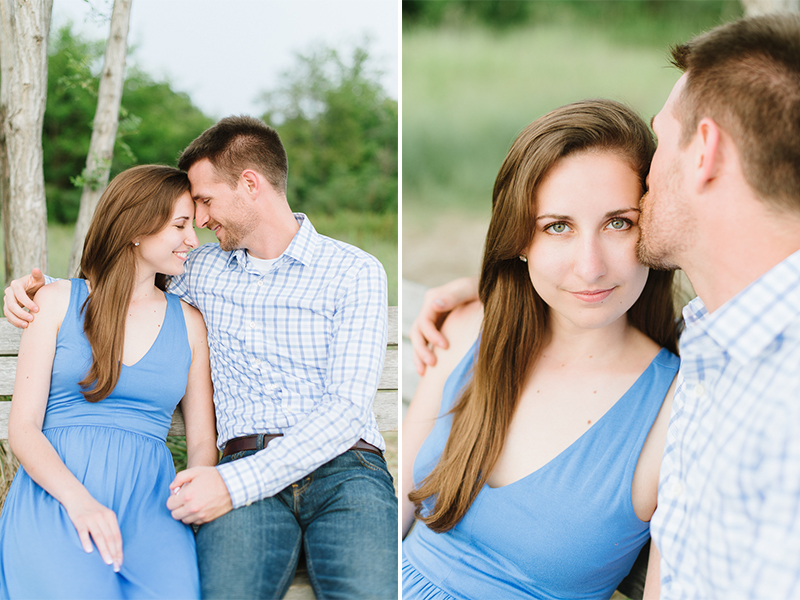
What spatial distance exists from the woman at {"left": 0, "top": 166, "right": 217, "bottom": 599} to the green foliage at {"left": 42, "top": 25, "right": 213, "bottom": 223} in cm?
188

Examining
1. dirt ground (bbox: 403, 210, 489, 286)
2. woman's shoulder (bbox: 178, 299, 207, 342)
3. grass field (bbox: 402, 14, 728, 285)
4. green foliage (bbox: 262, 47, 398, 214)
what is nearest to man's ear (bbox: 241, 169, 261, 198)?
woman's shoulder (bbox: 178, 299, 207, 342)

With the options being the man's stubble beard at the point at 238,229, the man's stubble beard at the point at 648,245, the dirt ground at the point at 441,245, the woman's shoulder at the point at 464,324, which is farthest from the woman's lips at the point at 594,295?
the dirt ground at the point at 441,245

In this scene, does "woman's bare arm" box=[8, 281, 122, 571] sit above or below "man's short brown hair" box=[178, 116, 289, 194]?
below

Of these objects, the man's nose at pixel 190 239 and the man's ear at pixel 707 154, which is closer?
the man's ear at pixel 707 154

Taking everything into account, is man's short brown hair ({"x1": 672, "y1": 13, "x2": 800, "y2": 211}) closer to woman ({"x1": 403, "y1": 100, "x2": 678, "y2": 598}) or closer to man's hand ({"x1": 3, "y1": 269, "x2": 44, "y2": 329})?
woman ({"x1": 403, "y1": 100, "x2": 678, "y2": 598})

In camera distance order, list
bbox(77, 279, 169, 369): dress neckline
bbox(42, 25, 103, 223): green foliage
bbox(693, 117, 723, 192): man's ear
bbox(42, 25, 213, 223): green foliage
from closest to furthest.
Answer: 1. bbox(693, 117, 723, 192): man's ear
2. bbox(77, 279, 169, 369): dress neckline
3. bbox(42, 25, 213, 223): green foliage
4. bbox(42, 25, 103, 223): green foliage

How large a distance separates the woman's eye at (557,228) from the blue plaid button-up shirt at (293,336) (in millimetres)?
686

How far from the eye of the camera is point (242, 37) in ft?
14.6

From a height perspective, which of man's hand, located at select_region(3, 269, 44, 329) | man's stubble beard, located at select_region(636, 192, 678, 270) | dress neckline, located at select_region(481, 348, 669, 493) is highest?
man's stubble beard, located at select_region(636, 192, 678, 270)

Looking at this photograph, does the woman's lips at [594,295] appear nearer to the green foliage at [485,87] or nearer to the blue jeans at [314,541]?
the blue jeans at [314,541]

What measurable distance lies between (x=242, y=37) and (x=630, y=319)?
370cm

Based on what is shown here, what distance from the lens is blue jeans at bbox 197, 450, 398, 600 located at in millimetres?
1763

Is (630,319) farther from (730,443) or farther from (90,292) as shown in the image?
(90,292)

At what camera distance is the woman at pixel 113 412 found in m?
1.73
